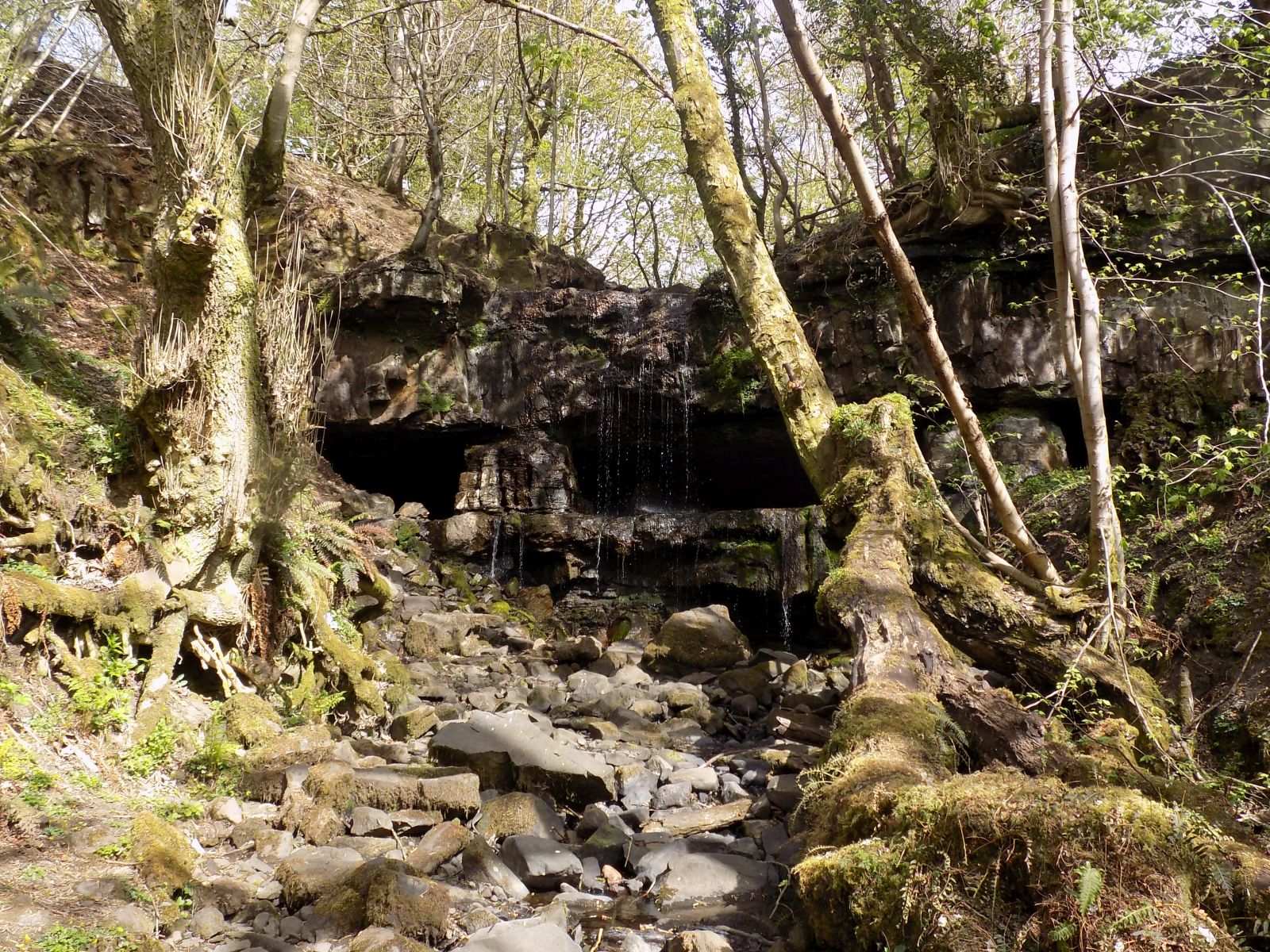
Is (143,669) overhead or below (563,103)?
below

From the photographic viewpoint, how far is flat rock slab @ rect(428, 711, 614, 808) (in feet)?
15.5

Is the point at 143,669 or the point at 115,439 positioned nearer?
the point at 143,669

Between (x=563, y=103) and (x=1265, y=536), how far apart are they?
18635 millimetres

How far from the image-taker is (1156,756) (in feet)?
12.4

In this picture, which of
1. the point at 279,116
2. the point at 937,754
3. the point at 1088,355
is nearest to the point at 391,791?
the point at 937,754

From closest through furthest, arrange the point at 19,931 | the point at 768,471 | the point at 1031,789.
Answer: the point at 1031,789
the point at 19,931
the point at 768,471

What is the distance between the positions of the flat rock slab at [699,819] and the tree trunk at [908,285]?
249 centimetres

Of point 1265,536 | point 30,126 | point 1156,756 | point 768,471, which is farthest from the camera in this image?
point 768,471

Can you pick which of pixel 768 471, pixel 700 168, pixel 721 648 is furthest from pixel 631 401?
pixel 700 168

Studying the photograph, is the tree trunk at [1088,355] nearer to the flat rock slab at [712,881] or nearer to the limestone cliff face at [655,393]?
the flat rock slab at [712,881]

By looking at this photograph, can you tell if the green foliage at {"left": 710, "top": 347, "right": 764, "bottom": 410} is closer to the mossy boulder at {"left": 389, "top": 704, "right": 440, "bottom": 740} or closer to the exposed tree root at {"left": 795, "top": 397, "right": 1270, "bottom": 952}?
the exposed tree root at {"left": 795, "top": 397, "right": 1270, "bottom": 952}

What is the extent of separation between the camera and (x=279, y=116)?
6.72 metres

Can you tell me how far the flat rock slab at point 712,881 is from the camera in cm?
355

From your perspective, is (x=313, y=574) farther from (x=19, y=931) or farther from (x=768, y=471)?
(x=768, y=471)
